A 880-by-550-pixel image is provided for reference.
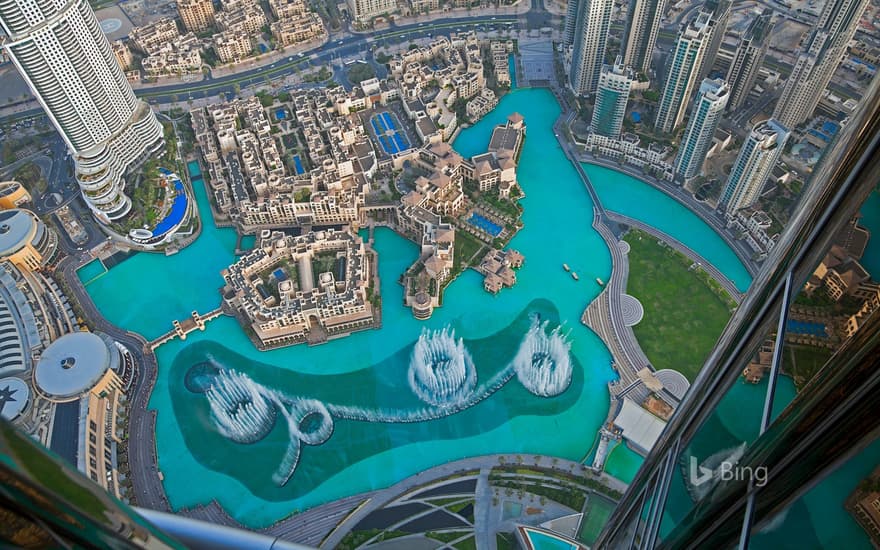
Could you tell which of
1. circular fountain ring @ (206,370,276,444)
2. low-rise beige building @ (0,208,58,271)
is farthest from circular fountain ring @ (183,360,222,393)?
low-rise beige building @ (0,208,58,271)

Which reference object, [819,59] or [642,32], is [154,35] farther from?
[819,59]

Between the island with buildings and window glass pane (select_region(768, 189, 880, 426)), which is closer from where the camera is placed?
window glass pane (select_region(768, 189, 880, 426))

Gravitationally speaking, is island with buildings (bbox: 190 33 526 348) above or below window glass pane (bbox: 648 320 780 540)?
below

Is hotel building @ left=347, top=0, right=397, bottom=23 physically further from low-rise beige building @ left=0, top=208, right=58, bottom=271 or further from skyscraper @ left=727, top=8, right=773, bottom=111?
low-rise beige building @ left=0, top=208, right=58, bottom=271

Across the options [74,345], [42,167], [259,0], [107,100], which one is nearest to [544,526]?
[74,345]

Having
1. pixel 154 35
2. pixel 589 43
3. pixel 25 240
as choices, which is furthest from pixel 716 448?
pixel 154 35

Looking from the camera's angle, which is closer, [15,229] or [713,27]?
[15,229]
